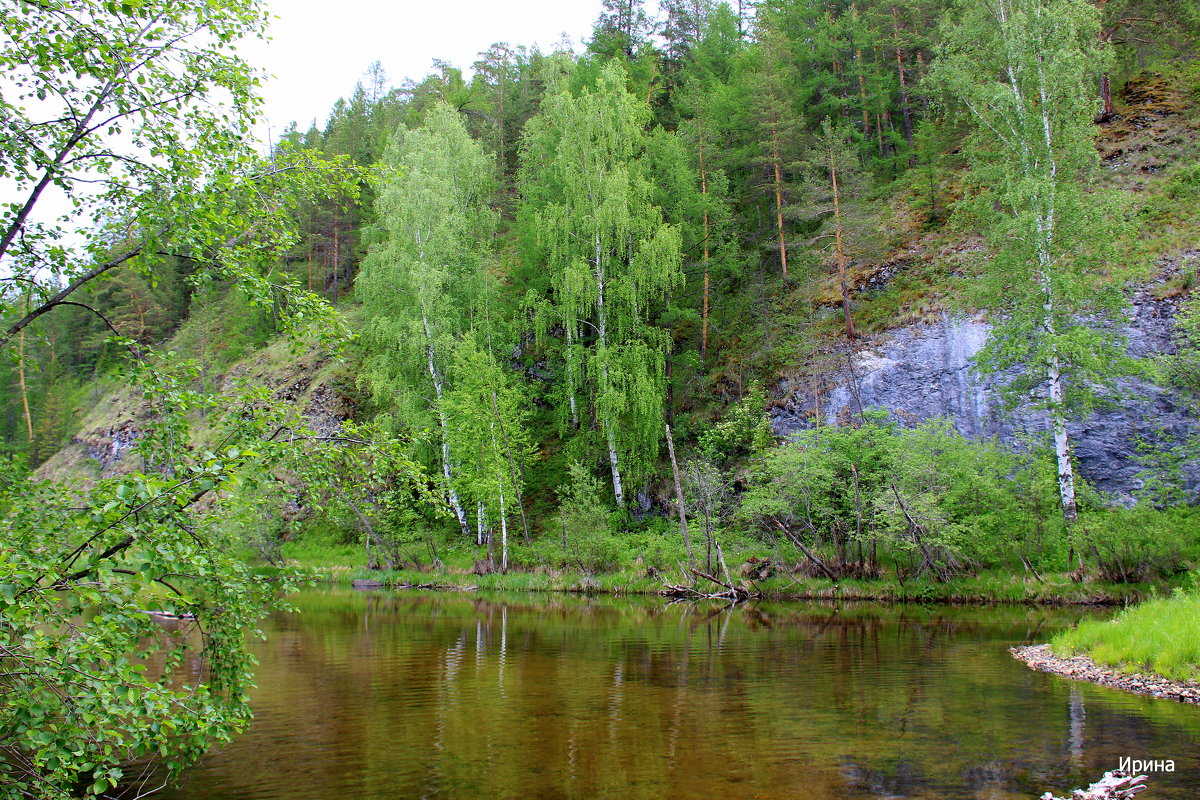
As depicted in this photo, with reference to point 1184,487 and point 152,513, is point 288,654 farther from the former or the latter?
point 1184,487

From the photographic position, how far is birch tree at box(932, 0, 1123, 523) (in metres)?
20.9

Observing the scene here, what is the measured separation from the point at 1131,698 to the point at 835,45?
3692cm

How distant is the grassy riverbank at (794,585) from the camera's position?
63.0 ft

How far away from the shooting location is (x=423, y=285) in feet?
102

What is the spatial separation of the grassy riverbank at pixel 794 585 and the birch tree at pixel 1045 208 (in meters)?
2.34

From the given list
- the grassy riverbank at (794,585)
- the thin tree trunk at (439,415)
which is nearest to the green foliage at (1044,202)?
the grassy riverbank at (794,585)

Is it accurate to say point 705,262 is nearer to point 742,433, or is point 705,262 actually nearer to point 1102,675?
point 742,433

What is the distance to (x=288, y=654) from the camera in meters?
15.3

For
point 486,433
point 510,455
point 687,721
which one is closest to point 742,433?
point 510,455

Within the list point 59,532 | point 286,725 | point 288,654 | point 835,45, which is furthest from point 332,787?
point 835,45

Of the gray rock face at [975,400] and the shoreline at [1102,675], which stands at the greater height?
the gray rock face at [975,400]

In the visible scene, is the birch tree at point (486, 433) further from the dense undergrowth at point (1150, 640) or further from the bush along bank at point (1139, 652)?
the dense undergrowth at point (1150, 640)

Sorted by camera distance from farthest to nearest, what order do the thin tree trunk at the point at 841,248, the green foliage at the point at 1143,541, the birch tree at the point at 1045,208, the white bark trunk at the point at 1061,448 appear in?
1. the thin tree trunk at the point at 841,248
2. the birch tree at the point at 1045,208
3. the white bark trunk at the point at 1061,448
4. the green foliage at the point at 1143,541

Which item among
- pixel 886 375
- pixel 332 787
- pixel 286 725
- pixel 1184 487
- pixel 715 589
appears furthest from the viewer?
pixel 886 375
